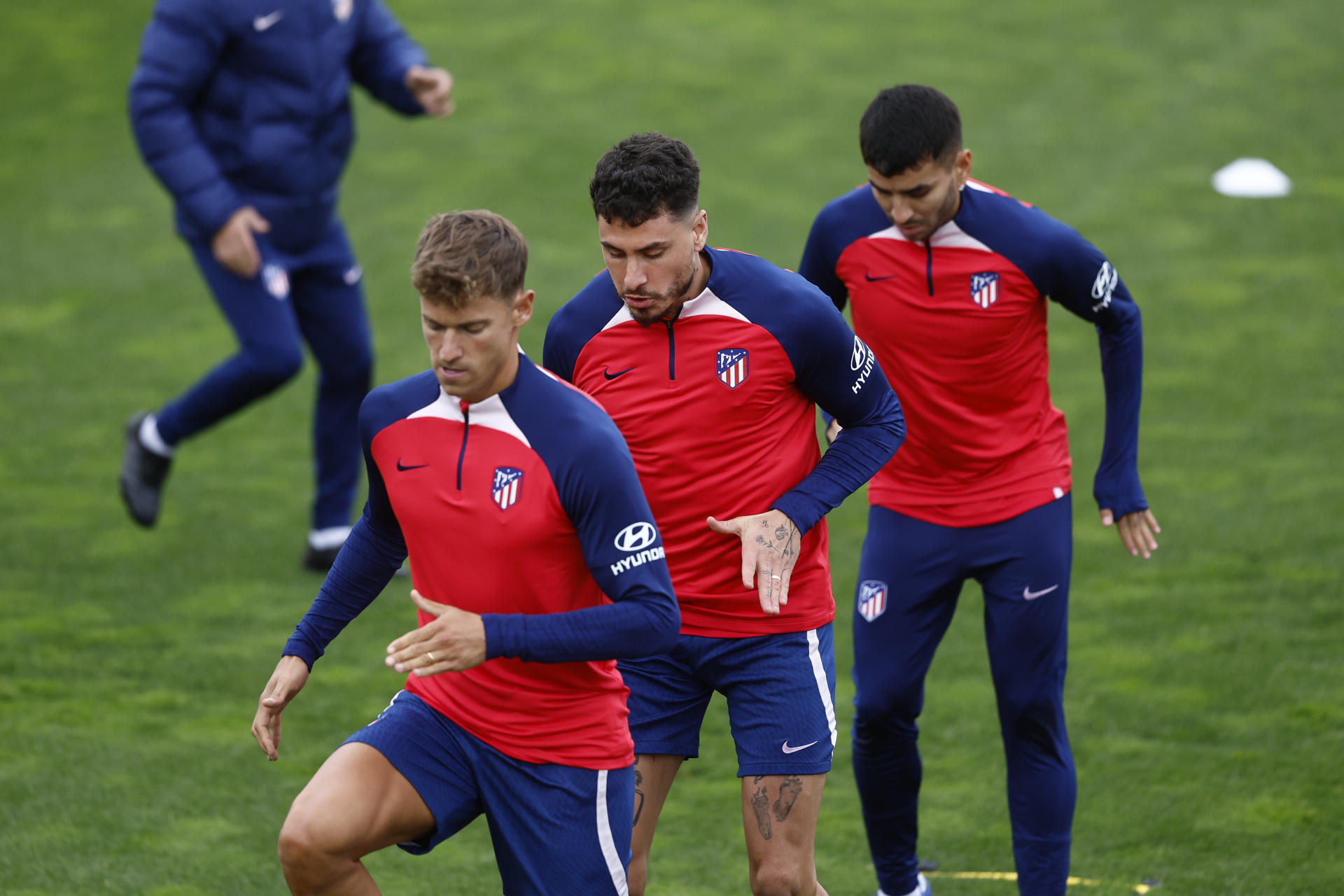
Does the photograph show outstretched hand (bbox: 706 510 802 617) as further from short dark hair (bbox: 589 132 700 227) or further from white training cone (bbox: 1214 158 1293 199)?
white training cone (bbox: 1214 158 1293 199)

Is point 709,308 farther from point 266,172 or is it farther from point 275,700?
point 266,172

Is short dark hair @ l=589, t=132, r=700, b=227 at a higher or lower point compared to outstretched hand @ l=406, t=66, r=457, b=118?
lower

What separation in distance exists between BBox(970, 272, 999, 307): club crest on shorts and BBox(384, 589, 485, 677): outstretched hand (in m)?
2.16

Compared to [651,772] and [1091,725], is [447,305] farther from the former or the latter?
[1091,725]

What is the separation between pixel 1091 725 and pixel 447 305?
4147 millimetres

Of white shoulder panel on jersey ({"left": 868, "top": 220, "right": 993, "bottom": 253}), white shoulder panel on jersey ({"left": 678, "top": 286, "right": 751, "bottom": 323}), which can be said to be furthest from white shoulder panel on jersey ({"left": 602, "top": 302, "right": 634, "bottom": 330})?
white shoulder panel on jersey ({"left": 868, "top": 220, "right": 993, "bottom": 253})

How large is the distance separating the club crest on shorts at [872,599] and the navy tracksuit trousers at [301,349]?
325cm

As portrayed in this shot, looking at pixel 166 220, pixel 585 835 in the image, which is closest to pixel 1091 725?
pixel 585 835

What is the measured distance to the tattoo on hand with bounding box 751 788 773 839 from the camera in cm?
426

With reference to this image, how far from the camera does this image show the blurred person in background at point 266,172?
7.39m

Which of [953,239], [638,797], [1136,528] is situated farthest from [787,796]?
[953,239]

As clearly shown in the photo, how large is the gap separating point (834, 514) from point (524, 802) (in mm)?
5537

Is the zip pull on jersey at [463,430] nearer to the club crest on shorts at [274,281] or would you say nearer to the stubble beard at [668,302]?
the stubble beard at [668,302]

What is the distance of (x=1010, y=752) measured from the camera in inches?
197
